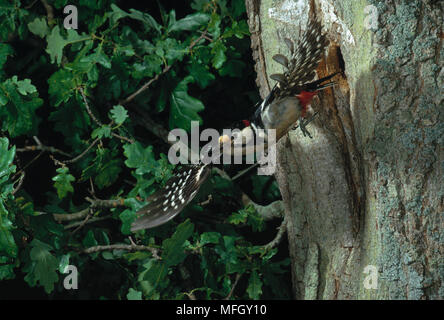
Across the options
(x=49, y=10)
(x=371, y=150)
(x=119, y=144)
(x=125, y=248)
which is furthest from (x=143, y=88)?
(x=371, y=150)

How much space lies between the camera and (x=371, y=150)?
1290mm

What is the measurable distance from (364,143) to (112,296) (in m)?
1.26

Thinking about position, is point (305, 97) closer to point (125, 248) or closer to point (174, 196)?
point (174, 196)

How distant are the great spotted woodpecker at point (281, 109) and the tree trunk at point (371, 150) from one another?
0.08 m

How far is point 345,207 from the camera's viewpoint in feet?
4.66

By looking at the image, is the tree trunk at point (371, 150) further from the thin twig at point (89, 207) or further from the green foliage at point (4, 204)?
the green foliage at point (4, 204)

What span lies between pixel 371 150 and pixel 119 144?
3.22 ft

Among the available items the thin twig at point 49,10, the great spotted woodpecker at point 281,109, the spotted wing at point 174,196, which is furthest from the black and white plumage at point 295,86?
the thin twig at point 49,10

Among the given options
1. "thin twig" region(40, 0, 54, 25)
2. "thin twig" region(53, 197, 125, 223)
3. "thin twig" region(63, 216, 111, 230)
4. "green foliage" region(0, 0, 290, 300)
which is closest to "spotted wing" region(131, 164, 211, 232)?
"green foliage" region(0, 0, 290, 300)

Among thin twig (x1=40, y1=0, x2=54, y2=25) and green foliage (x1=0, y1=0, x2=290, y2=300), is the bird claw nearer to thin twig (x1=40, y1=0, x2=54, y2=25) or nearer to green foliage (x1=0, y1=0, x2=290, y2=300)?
green foliage (x1=0, y1=0, x2=290, y2=300)

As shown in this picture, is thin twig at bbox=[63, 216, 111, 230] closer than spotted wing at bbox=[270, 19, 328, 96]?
No

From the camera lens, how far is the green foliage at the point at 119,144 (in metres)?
1.70

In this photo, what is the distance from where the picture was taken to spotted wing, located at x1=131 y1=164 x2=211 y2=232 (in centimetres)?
131

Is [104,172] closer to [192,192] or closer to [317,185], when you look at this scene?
[192,192]
